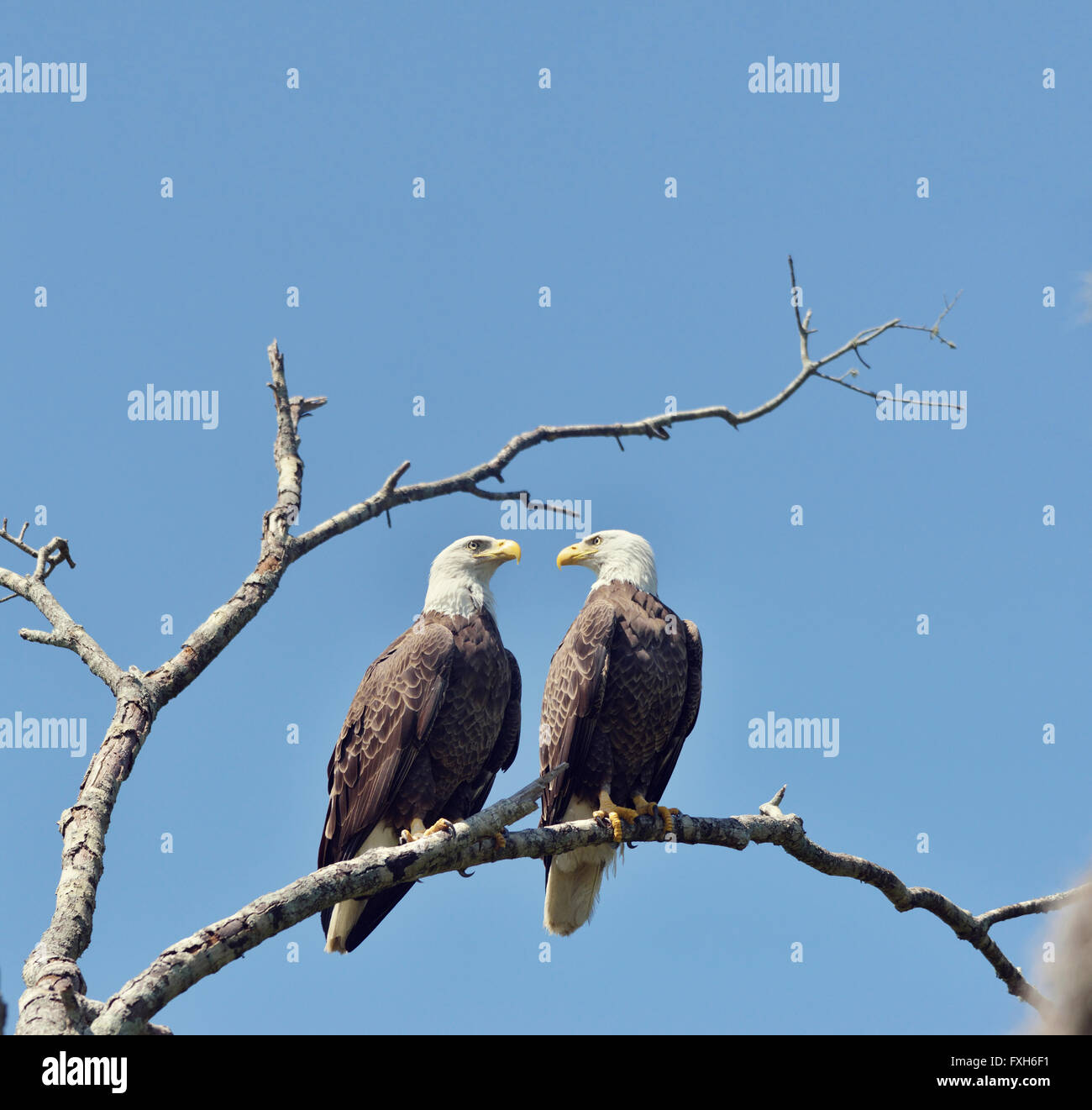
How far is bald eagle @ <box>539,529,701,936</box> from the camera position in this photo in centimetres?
819

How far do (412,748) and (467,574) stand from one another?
5.32ft

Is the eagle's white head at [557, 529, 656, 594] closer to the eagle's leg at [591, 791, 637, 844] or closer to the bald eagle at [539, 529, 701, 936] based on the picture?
the bald eagle at [539, 529, 701, 936]

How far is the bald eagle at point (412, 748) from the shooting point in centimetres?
789

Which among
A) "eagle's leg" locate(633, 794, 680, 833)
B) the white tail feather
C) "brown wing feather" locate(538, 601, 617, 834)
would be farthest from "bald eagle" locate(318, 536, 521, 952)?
"eagle's leg" locate(633, 794, 680, 833)

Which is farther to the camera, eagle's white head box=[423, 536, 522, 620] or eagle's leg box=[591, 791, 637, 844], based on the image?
eagle's white head box=[423, 536, 522, 620]

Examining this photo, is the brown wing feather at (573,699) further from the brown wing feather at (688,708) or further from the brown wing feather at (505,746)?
the brown wing feather at (688,708)

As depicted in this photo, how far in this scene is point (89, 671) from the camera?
700cm

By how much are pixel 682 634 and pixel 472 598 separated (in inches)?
60.5

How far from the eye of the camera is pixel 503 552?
9125 mm

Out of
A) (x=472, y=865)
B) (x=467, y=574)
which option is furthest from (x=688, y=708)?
(x=472, y=865)

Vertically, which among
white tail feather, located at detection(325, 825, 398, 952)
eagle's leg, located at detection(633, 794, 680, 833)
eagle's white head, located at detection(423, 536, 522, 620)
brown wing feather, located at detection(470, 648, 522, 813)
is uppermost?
eagle's white head, located at detection(423, 536, 522, 620)

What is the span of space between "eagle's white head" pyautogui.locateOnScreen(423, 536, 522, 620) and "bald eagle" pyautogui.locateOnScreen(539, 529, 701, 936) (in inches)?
28.3
